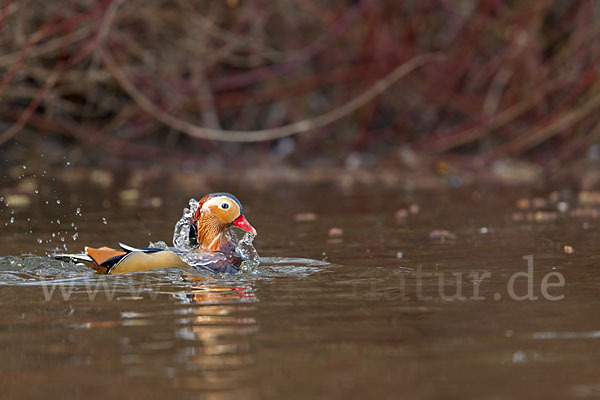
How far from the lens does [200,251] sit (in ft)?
21.0

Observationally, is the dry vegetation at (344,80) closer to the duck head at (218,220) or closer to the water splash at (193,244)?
the water splash at (193,244)

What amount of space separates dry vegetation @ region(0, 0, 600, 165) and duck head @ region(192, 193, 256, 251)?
712 centimetres

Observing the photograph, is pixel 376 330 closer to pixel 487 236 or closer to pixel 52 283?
pixel 52 283

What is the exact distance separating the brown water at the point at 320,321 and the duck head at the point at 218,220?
305 millimetres

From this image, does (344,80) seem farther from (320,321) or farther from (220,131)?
(320,321)

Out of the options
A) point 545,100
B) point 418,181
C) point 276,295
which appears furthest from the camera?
point 545,100

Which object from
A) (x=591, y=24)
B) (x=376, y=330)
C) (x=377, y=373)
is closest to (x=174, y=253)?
(x=376, y=330)

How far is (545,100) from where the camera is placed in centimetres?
1526

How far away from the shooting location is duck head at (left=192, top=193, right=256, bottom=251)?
21.0 feet

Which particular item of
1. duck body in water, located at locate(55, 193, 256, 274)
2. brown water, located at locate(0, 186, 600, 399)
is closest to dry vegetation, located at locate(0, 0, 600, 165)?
brown water, located at locate(0, 186, 600, 399)

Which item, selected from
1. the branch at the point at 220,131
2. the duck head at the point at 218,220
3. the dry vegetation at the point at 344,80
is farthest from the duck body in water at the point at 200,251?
the dry vegetation at the point at 344,80

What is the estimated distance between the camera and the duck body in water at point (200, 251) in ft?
19.8

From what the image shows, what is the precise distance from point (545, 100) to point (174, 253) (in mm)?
10179

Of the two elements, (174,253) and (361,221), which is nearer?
(174,253)
